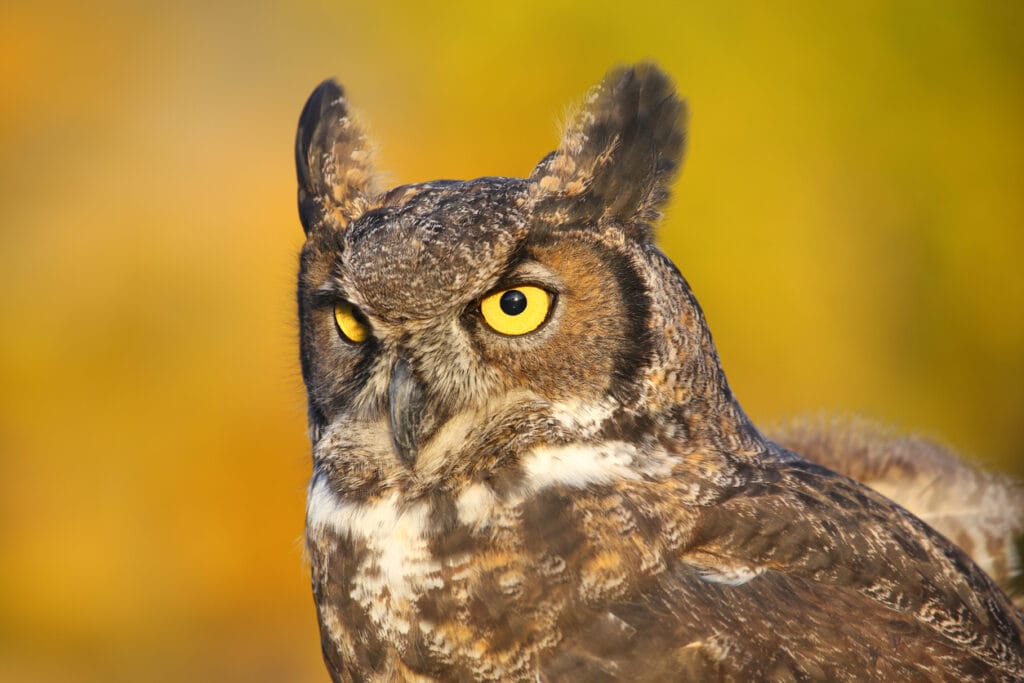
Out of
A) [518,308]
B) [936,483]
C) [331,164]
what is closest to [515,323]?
[518,308]

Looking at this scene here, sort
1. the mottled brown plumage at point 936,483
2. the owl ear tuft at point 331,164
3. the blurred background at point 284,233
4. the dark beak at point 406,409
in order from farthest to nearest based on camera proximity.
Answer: the blurred background at point 284,233, the mottled brown plumage at point 936,483, the owl ear tuft at point 331,164, the dark beak at point 406,409

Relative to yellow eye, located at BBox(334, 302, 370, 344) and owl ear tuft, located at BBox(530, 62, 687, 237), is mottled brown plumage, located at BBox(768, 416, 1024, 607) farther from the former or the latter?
yellow eye, located at BBox(334, 302, 370, 344)

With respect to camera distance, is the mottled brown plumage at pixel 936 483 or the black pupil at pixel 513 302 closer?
the black pupil at pixel 513 302

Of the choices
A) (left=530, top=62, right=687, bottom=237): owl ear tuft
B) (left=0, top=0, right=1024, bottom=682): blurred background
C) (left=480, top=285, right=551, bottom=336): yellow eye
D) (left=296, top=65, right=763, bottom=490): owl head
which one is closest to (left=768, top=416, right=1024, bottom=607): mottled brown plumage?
(left=296, top=65, right=763, bottom=490): owl head

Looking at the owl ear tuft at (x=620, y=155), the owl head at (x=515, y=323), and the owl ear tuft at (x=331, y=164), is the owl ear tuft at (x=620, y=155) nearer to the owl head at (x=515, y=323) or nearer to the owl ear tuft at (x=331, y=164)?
the owl head at (x=515, y=323)

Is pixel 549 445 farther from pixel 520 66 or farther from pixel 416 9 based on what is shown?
pixel 416 9

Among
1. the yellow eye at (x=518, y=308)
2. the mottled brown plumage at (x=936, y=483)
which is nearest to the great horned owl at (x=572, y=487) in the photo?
the yellow eye at (x=518, y=308)

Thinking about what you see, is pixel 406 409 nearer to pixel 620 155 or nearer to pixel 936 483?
pixel 620 155

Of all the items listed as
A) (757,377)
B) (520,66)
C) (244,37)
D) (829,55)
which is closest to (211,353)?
(244,37)
